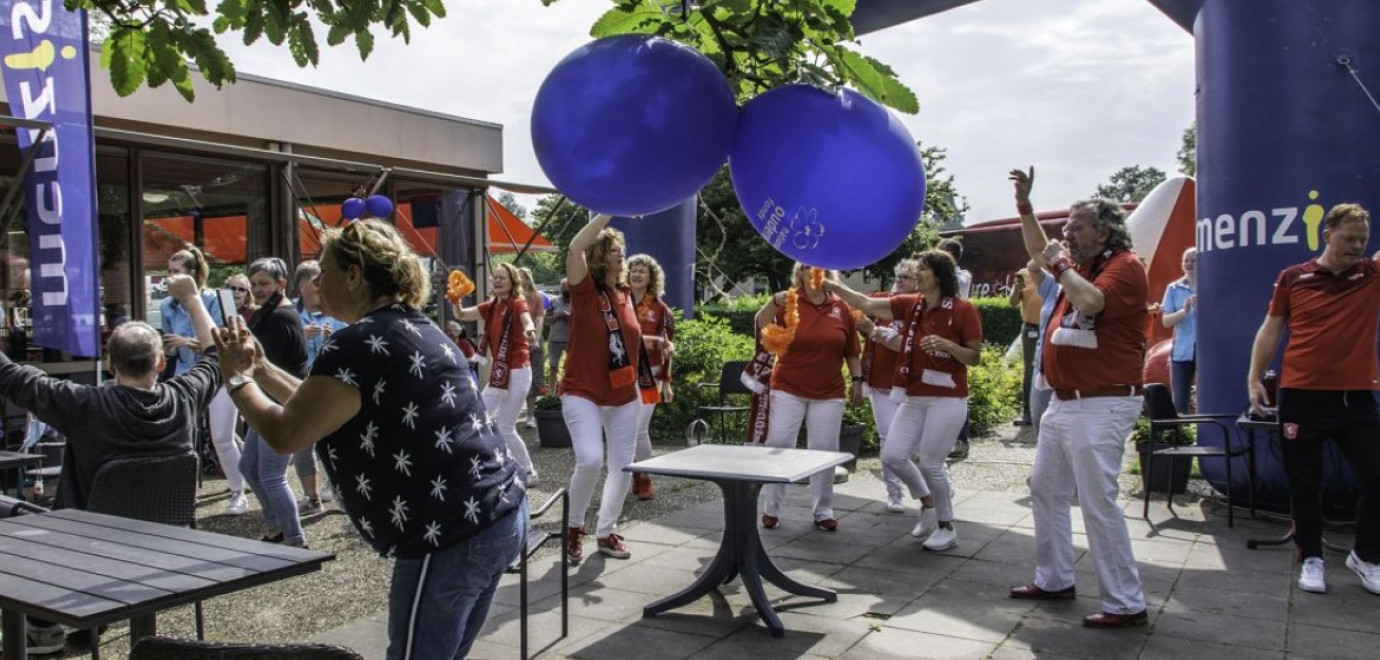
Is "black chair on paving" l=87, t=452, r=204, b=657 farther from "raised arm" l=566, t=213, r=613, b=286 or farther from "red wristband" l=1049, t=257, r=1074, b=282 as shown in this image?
"red wristband" l=1049, t=257, r=1074, b=282

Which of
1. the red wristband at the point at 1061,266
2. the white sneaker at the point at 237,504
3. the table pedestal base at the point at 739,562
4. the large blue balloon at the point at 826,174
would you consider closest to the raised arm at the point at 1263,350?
the red wristband at the point at 1061,266

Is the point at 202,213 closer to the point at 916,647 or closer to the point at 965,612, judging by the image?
the point at 965,612

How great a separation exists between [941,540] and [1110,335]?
77.9 inches

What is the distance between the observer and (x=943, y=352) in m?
5.91

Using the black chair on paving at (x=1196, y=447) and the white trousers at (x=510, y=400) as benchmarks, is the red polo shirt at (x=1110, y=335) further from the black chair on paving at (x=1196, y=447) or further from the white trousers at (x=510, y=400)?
the white trousers at (x=510, y=400)

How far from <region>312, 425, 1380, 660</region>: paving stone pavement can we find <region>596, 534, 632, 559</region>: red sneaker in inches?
2.7

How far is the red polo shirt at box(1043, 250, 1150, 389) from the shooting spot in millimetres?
4402

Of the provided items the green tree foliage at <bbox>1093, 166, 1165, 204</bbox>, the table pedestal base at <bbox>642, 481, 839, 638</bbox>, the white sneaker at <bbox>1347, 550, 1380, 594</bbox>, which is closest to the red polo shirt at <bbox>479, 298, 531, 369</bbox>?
the table pedestal base at <bbox>642, 481, 839, 638</bbox>

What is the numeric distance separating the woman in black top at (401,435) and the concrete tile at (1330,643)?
11.1 ft

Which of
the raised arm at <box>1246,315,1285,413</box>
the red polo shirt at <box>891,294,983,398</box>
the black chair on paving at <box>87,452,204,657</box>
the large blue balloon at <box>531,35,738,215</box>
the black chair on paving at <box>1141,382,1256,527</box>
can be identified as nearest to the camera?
the large blue balloon at <box>531,35,738,215</box>

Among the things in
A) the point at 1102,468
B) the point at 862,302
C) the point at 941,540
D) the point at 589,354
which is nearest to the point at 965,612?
the point at 1102,468

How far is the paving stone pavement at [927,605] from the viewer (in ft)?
14.3

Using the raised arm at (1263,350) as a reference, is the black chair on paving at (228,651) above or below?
below

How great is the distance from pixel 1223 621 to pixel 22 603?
4530 millimetres
